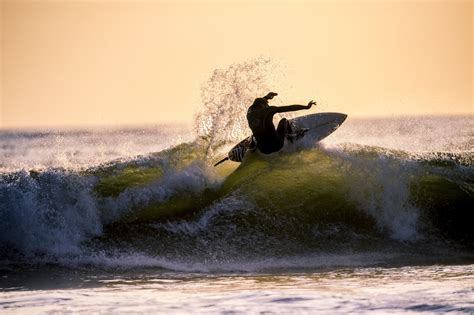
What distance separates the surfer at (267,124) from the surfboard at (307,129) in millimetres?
239

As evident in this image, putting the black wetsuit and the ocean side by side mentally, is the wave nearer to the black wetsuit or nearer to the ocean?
the ocean

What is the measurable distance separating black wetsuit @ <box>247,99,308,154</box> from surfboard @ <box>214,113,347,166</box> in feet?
0.88

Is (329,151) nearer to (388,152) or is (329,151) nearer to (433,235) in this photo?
(388,152)

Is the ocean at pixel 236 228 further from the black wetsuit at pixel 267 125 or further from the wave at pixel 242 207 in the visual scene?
the black wetsuit at pixel 267 125

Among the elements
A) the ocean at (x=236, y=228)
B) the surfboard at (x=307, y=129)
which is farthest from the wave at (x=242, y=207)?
the surfboard at (x=307, y=129)

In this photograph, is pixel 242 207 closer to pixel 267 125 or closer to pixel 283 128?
pixel 267 125

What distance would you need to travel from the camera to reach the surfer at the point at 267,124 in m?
17.9

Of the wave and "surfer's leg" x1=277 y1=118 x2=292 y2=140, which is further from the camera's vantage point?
"surfer's leg" x1=277 y1=118 x2=292 y2=140

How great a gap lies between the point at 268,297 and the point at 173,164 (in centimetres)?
705

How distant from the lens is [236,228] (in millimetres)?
16250

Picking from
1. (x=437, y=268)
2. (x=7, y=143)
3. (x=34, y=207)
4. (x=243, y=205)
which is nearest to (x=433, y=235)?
(x=437, y=268)

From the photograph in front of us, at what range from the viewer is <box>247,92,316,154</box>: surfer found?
58.8 feet

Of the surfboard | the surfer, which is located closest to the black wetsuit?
the surfer

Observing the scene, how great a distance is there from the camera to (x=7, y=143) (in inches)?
2584
